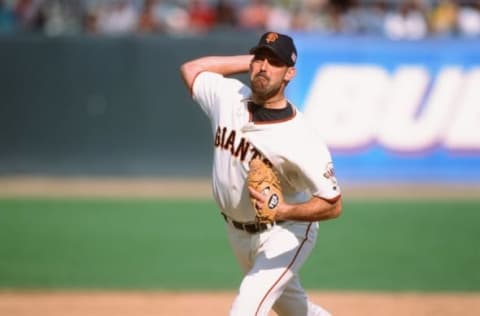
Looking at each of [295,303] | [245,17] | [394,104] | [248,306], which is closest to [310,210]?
[248,306]

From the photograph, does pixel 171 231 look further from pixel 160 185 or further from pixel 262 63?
pixel 262 63

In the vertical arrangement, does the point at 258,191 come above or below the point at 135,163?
above

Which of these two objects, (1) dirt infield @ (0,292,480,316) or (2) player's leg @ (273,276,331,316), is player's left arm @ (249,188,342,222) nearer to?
(2) player's leg @ (273,276,331,316)

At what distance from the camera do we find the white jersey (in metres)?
6.20

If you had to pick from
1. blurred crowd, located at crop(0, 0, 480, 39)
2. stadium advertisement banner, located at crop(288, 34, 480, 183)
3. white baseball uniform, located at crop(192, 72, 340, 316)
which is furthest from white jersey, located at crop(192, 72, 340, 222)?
blurred crowd, located at crop(0, 0, 480, 39)

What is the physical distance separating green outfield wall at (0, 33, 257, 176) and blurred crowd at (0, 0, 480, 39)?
1.92ft

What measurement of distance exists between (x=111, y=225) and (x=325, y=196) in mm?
7589

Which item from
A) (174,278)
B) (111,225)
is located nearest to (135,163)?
(111,225)

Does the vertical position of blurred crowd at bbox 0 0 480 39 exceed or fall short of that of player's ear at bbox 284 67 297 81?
it falls short

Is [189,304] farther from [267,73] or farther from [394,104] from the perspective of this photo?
[394,104]

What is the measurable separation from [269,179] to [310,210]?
31 centimetres

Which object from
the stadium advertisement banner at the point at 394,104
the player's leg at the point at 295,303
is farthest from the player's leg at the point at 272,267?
the stadium advertisement banner at the point at 394,104

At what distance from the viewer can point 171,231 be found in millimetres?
13102

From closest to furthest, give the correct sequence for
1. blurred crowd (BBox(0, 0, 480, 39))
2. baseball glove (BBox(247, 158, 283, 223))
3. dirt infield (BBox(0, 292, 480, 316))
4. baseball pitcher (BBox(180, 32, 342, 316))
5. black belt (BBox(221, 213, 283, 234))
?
baseball glove (BBox(247, 158, 283, 223)) < baseball pitcher (BBox(180, 32, 342, 316)) < black belt (BBox(221, 213, 283, 234)) < dirt infield (BBox(0, 292, 480, 316)) < blurred crowd (BBox(0, 0, 480, 39))
